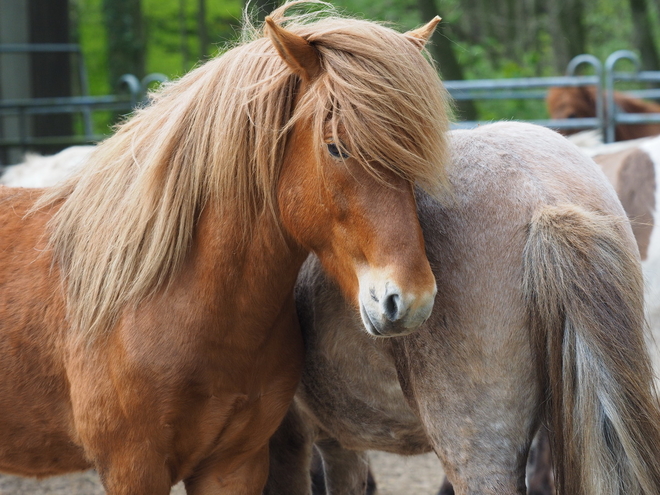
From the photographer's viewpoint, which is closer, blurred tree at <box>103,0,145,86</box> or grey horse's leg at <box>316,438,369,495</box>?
grey horse's leg at <box>316,438,369,495</box>

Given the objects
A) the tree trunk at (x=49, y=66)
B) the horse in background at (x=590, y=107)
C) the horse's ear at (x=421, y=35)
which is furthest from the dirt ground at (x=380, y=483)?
the tree trunk at (x=49, y=66)

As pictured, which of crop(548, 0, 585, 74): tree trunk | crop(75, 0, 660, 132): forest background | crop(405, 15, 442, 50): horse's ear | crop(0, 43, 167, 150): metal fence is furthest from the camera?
crop(548, 0, 585, 74): tree trunk

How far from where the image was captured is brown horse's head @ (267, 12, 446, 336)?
5.87 ft

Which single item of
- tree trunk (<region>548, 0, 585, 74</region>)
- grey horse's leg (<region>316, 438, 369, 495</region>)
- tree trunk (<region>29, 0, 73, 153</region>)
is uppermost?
tree trunk (<region>548, 0, 585, 74</region>)

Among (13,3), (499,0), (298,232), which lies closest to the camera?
(298,232)

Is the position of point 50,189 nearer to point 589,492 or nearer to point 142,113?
point 142,113

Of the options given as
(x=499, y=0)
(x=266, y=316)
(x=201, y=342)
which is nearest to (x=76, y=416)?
(x=201, y=342)

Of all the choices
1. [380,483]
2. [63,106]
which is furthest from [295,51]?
[63,106]

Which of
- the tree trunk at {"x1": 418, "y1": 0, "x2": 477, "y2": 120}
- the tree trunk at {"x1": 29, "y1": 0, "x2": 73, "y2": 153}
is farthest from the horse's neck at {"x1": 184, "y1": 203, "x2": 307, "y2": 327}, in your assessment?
the tree trunk at {"x1": 418, "y1": 0, "x2": 477, "y2": 120}

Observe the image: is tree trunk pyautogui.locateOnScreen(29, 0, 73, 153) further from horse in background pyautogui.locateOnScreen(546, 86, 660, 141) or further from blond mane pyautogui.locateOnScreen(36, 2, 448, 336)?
blond mane pyautogui.locateOnScreen(36, 2, 448, 336)

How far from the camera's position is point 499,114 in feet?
41.7

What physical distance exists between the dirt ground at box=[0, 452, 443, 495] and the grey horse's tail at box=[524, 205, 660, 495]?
108 inches

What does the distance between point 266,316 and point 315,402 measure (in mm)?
571

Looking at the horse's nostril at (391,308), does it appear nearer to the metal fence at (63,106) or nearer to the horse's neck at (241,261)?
the horse's neck at (241,261)
